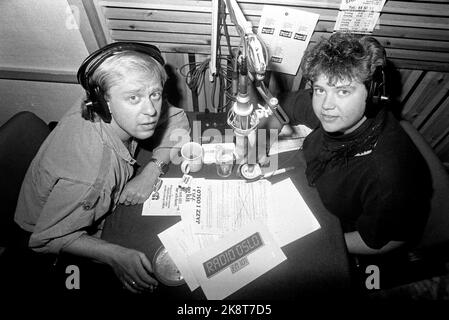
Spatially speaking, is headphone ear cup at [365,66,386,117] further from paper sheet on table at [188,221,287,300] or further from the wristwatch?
the wristwatch

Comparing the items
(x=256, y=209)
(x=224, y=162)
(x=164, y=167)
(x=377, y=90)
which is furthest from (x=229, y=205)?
(x=377, y=90)

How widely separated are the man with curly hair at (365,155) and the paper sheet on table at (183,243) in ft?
2.42

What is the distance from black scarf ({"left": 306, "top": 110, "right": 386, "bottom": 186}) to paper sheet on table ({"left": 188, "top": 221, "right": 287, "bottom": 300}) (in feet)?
1.54

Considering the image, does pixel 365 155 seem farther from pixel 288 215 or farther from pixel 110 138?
pixel 110 138

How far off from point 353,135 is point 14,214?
1920 millimetres

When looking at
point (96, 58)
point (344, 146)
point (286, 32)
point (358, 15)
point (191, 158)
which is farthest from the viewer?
point (286, 32)

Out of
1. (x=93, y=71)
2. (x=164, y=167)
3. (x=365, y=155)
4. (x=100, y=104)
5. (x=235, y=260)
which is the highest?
(x=93, y=71)

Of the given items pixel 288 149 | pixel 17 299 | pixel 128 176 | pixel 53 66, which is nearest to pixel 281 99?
pixel 288 149

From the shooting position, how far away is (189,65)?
221 cm

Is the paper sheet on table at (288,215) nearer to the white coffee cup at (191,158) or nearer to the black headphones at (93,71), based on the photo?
the white coffee cup at (191,158)

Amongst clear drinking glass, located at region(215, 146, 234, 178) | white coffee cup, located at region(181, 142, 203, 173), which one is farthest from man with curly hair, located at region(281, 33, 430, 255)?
white coffee cup, located at region(181, 142, 203, 173)

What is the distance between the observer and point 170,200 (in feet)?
5.08

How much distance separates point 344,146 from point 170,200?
100cm
